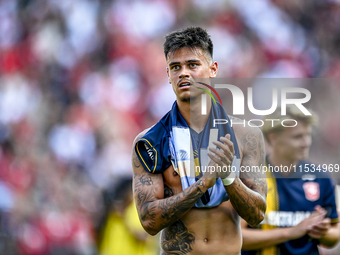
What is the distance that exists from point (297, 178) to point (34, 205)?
17.7ft

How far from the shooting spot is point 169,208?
226cm

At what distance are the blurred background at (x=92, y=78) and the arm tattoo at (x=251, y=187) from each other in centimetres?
407

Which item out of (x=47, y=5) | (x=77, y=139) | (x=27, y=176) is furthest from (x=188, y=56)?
(x=47, y=5)

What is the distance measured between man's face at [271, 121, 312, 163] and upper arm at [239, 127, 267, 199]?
0.72m

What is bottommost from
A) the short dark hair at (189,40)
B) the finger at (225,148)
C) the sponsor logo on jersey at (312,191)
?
the sponsor logo on jersey at (312,191)

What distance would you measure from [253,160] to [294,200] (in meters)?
0.89

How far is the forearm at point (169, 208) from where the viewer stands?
220 cm

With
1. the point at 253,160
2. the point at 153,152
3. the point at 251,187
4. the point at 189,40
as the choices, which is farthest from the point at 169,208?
the point at 189,40

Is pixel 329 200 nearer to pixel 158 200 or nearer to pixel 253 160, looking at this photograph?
pixel 253 160

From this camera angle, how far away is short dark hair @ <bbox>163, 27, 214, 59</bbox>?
2.63 meters

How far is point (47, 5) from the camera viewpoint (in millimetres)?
8711

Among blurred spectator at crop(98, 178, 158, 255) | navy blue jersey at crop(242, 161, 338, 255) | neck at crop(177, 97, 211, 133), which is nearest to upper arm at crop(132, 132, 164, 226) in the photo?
neck at crop(177, 97, 211, 133)

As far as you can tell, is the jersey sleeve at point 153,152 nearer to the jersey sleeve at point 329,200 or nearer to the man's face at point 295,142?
the man's face at point 295,142

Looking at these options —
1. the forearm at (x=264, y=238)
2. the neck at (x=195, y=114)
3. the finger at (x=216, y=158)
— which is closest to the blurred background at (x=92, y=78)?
the forearm at (x=264, y=238)
